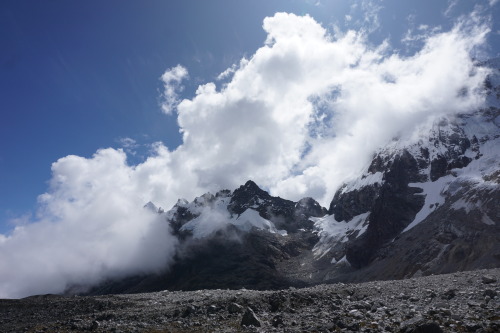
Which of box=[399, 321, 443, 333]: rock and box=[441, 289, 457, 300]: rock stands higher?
box=[441, 289, 457, 300]: rock

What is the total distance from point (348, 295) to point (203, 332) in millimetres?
23495

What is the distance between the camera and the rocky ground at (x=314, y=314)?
2977cm

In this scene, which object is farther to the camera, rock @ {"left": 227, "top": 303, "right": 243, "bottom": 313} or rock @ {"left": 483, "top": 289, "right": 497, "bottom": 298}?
rock @ {"left": 227, "top": 303, "right": 243, "bottom": 313}

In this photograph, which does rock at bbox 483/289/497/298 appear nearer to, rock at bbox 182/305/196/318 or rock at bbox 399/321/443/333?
rock at bbox 399/321/443/333

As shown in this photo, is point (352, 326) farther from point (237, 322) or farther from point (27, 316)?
point (27, 316)

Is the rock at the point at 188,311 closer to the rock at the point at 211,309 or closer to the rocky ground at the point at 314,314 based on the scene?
the rocky ground at the point at 314,314

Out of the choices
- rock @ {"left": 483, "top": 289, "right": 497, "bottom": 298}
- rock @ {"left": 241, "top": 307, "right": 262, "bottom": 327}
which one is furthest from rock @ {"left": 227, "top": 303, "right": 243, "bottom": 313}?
rock @ {"left": 483, "top": 289, "right": 497, "bottom": 298}

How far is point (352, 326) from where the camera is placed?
3052 centimetres

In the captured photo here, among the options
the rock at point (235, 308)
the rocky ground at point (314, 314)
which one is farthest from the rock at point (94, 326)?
the rock at point (235, 308)

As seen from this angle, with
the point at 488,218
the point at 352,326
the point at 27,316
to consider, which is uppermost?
the point at 488,218

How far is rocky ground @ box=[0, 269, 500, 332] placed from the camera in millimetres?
29766

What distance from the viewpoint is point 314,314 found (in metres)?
38.8

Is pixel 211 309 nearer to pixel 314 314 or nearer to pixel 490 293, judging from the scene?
pixel 314 314

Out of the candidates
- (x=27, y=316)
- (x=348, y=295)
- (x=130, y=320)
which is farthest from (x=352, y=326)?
→ (x=27, y=316)
